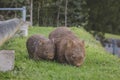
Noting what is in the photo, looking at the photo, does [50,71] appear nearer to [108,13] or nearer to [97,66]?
[97,66]

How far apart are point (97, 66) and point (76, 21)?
1449cm

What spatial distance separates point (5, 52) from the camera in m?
5.37

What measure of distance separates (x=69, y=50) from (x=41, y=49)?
1.70ft

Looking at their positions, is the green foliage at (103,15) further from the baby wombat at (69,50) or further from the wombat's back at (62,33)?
the baby wombat at (69,50)

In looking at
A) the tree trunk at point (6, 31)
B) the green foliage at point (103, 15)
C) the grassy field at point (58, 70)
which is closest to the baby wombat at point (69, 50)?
the grassy field at point (58, 70)

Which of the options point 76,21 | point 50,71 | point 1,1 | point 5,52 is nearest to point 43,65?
point 50,71

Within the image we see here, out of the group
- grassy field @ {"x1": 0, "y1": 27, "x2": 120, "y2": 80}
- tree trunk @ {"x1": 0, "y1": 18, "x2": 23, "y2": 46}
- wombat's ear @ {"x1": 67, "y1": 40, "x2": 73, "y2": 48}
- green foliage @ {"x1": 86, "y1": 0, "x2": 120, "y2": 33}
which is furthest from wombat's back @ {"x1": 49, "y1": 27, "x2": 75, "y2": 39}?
green foliage @ {"x1": 86, "y1": 0, "x2": 120, "y2": 33}

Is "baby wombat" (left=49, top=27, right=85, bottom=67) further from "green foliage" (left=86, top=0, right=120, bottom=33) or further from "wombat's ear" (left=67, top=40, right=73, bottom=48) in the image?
"green foliage" (left=86, top=0, right=120, bottom=33)

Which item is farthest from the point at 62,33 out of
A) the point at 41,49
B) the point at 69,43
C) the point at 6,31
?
the point at 6,31

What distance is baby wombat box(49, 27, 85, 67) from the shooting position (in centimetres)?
671

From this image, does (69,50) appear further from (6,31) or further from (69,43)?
(6,31)

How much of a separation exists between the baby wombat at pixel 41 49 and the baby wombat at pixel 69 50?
0.48 feet

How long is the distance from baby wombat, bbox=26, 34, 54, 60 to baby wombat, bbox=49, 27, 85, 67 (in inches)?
5.8

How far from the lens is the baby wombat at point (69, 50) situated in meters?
6.71
